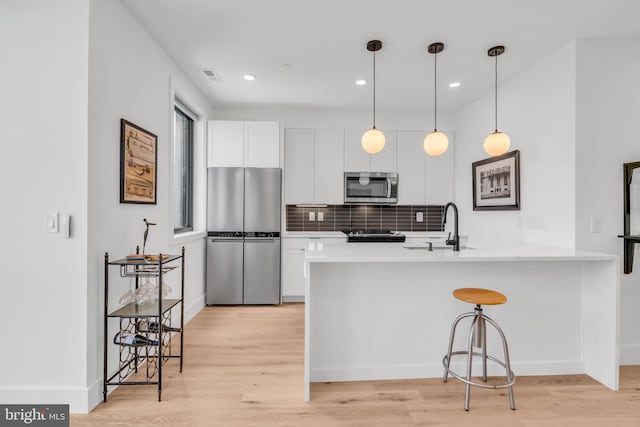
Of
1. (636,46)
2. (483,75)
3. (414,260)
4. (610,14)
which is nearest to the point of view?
(414,260)

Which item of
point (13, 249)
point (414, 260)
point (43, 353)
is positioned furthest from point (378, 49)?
point (43, 353)

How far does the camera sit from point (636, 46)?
2689 mm

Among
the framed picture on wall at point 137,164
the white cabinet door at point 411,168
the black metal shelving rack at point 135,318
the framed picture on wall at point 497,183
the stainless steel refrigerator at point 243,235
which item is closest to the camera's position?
the black metal shelving rack at point 135,318

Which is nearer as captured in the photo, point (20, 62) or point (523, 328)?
point (20, 62)

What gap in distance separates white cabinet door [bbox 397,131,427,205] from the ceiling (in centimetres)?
99

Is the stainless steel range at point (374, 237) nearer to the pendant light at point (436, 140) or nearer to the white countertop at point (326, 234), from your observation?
the white countertop at point (326, 234)

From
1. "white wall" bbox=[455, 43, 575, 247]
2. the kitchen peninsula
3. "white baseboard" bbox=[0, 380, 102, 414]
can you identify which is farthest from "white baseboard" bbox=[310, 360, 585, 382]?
"white baseboard" bbox=[0, 380, 102, 414]

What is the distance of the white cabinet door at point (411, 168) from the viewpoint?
4.64m

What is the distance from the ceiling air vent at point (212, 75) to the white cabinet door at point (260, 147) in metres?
0.75

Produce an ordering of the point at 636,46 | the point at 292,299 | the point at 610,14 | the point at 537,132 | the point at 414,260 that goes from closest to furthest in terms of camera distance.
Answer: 1. the point at 414,260
2. the point at 610,14
3. the point at 636,46
4. the point at 537,132
5. the point at 292,299

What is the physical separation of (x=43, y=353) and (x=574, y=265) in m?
3.56

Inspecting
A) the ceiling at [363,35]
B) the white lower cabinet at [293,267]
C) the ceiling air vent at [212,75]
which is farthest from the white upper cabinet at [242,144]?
the white lower cabinet at [293,267]

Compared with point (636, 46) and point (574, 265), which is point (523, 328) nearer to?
point (574, 265)

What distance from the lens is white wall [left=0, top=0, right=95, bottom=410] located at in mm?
1901
